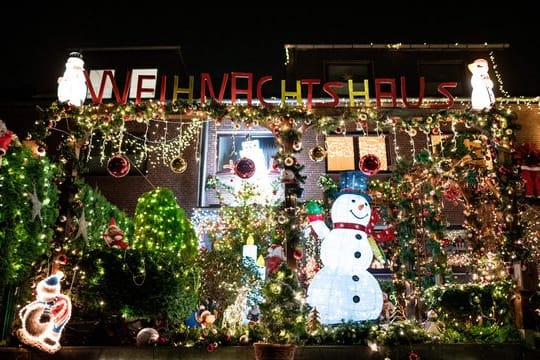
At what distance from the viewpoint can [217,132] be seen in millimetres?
16328

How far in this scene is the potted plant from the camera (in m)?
6.68

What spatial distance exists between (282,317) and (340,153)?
32.3ft

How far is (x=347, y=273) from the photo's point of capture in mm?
8625

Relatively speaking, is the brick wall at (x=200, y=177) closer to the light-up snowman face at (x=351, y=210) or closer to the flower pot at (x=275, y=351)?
the light-up snowman face at (x=351, y=210)

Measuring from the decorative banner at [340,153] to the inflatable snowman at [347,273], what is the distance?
21.8 feet

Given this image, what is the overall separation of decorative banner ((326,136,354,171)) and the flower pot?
989cm

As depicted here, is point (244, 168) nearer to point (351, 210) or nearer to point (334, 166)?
point (351, 210)

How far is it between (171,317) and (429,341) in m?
4.40

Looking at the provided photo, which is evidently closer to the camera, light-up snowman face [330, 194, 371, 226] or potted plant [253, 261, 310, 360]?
potted plant [253, 261, 310, 360]

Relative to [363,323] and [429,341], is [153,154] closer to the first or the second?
[363,323]

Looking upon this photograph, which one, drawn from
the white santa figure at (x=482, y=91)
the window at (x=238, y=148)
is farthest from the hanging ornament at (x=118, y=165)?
the window at (x=238, y=148)

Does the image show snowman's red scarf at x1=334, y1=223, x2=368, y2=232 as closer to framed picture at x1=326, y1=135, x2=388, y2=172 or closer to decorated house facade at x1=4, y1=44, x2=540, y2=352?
decorated house facade at x1=4, y1=44, x2=540, y2=352

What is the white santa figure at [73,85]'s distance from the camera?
840cm

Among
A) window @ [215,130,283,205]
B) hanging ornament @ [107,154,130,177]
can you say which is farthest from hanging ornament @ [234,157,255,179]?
window @ [215,130,283,205]
